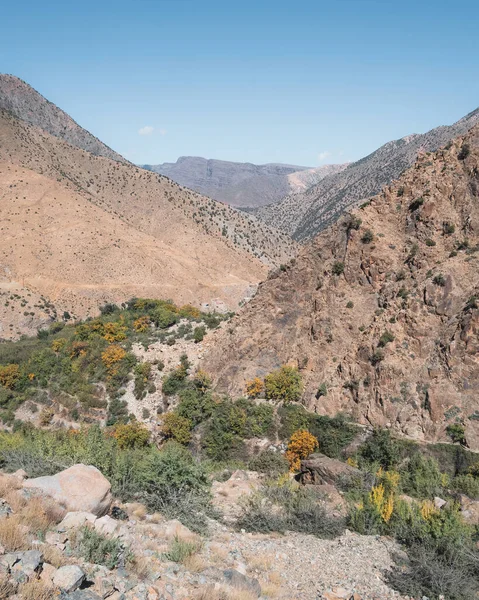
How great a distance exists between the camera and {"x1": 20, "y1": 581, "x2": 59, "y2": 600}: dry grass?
514cm

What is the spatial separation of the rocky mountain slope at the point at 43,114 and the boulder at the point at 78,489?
429 feet

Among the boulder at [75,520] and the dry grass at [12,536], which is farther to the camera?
the boulder at [75,520]

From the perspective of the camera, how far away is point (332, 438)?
70.0ft

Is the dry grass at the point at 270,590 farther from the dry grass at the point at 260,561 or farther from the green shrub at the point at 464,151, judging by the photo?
the green shrub at the point at 464,151

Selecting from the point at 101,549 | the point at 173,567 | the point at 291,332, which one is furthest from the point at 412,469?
the point at 101,549

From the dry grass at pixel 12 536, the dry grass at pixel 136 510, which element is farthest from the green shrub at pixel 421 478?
the dry grass at pixel 12 536

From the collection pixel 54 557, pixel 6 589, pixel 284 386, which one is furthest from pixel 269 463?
pixel 6 589

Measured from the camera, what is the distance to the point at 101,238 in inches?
2645

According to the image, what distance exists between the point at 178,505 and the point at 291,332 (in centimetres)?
1694

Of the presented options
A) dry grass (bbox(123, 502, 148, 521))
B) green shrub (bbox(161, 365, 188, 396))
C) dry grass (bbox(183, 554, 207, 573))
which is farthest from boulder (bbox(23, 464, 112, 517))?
green shrub (bbox(161, 365, 188, 396))

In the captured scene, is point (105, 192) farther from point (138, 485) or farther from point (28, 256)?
point (138, 485)

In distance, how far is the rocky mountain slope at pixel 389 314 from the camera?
20.4 meters

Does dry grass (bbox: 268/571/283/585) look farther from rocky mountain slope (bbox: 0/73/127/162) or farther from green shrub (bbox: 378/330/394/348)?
rocky mountain slope (bbox: 0/73/127/162)

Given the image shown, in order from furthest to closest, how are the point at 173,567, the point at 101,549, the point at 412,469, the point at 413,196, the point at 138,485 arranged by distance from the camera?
the point at 413,196
the point at 412,469
the point at 138,485
the point at 173,567
the point at 101,549
